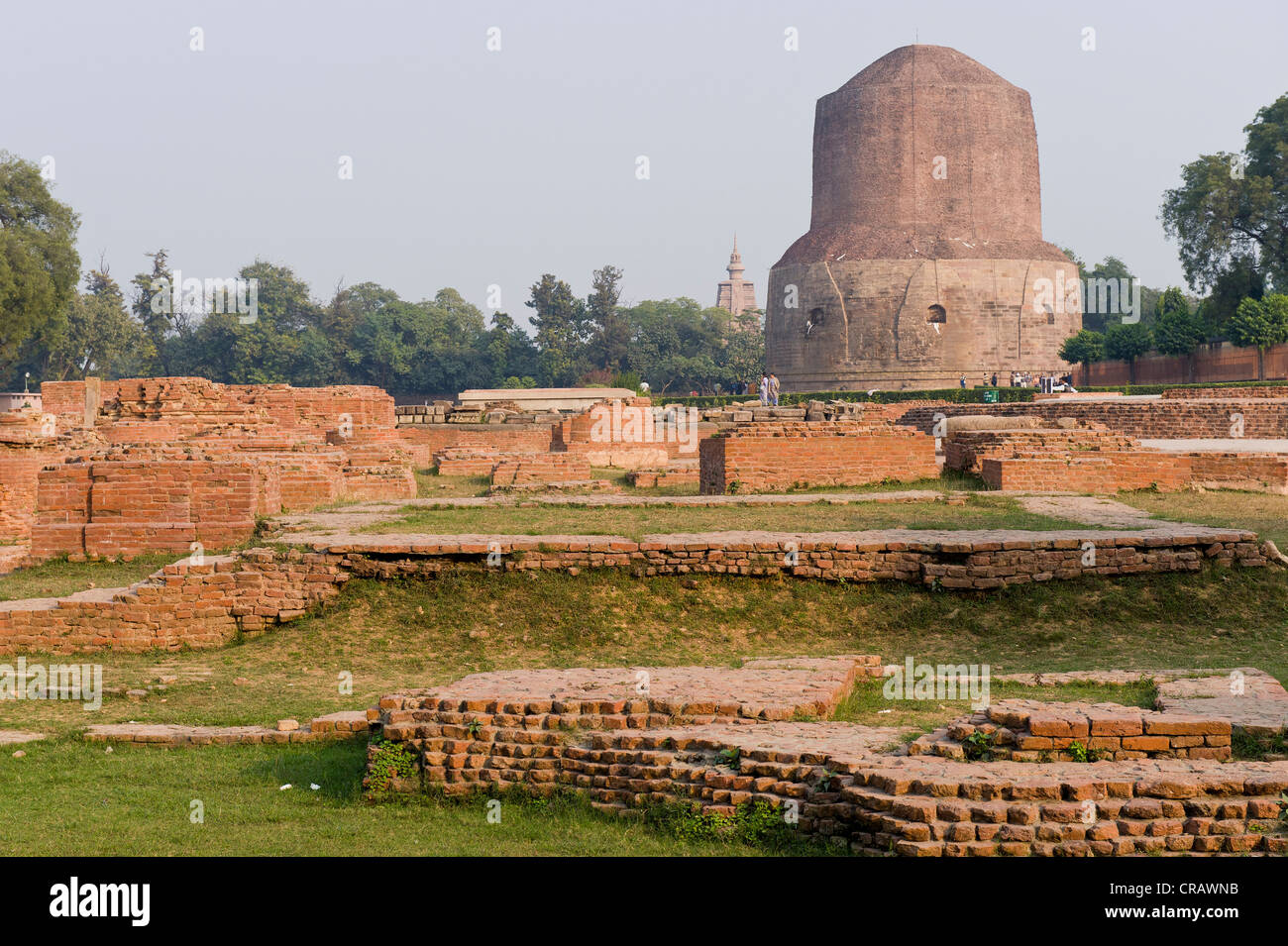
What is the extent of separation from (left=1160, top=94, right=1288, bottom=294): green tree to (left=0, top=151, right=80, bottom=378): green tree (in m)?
25.4

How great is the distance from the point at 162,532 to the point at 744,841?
5.89 m

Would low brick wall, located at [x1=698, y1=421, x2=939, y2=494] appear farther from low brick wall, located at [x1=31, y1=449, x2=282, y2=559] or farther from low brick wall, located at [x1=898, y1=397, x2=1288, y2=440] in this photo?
low brick wall, located at [x1=898, y1=397, x2=1288, y2=440]

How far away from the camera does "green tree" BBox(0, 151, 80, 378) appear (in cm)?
3022

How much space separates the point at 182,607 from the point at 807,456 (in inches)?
220

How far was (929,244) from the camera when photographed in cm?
3659

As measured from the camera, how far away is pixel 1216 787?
312cm

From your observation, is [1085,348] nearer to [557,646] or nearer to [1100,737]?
[557,646]

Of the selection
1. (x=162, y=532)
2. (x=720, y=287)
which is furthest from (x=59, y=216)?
(x=720, y=287)

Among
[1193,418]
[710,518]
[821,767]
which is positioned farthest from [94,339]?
[821,767]

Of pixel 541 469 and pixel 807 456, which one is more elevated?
pixel 807 456
